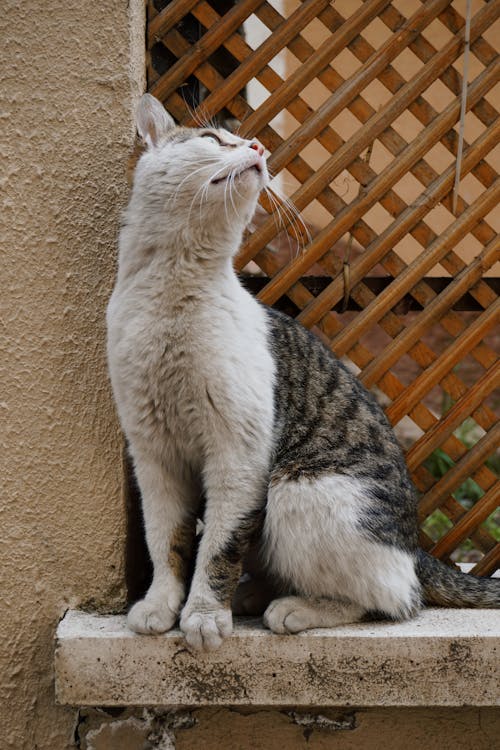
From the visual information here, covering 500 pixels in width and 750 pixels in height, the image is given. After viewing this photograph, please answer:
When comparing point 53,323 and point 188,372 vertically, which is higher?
point 188,372

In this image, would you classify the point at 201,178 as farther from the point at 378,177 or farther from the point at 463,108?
the point at 463,108

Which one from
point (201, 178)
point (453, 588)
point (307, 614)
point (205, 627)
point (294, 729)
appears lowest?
point (294, 729)

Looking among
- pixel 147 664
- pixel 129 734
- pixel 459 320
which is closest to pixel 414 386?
pixel 459 320

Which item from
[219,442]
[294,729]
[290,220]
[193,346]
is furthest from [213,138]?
[294,729]

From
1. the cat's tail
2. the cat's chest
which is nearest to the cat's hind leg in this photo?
the cat's tail

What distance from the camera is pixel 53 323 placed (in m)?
2.05

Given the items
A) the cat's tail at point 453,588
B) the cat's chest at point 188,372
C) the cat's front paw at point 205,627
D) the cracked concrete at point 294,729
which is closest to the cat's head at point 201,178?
the cat's chest at point 188,372

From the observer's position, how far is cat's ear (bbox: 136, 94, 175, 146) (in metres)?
1.91

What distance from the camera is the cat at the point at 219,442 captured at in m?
1.83

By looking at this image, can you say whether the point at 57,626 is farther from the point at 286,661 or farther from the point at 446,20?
the point at 446,20

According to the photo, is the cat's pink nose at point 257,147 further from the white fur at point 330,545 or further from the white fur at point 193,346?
the white fur at point 330,545

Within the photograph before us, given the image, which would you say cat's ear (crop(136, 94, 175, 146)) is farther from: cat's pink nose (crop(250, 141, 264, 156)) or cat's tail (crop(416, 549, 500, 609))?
cat's tail (crop(416, 549, 500, 609))

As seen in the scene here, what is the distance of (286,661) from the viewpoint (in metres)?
1.88

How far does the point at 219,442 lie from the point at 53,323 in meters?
0.57
